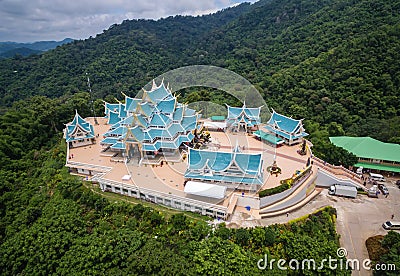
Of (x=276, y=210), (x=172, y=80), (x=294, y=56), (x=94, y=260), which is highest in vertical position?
(x=294, y=56)

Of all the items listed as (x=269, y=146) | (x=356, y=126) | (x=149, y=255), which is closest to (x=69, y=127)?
(x=149, y=255)

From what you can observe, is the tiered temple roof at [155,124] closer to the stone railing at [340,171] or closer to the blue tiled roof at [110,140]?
the blue tiled roof at [110,140]

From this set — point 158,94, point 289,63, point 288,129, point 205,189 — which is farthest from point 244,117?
point 289,63

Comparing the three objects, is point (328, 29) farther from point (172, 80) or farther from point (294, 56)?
point (172, 80)

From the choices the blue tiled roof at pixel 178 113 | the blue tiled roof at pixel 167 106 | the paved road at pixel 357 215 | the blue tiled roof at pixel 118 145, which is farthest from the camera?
the blue tiled roof at pixel 178 113

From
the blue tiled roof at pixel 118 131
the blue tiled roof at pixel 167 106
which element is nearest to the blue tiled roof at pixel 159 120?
the blue tiled roof at pixel 167 106

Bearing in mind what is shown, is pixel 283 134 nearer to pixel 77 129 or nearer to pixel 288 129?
pixel 288 129
